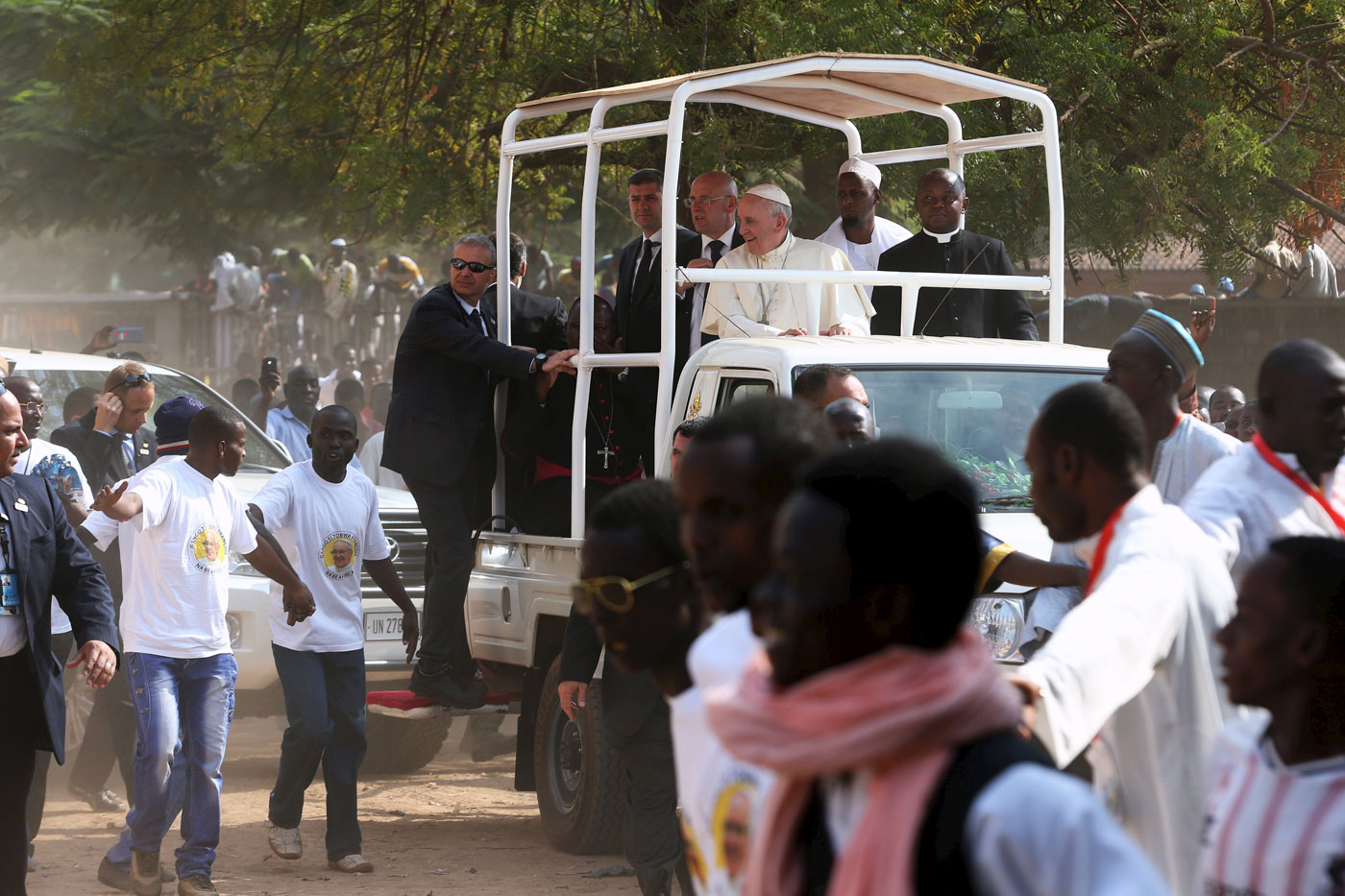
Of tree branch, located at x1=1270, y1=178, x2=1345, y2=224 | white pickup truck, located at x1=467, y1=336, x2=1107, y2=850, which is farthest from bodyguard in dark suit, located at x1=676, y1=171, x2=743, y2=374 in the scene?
tree branch, located at x1=1270, y1=178, x2=1345, y2=224

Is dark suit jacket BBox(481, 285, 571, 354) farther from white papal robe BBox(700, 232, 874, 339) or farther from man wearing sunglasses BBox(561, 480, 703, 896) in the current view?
man wearing sunglasses BBox(561, 480, 703, 896)

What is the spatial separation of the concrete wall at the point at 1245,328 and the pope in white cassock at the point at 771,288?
9.58m

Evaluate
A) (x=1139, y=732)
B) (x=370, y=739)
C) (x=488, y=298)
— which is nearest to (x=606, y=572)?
(x=1139, y=732)

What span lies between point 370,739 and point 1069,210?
5.00 m

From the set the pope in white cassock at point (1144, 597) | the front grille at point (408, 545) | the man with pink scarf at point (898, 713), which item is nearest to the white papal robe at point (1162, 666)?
the pope in white cassock at point (1144, 597)

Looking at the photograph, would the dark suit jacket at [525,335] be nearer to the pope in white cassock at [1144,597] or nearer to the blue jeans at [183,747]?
the blue jeans at [183,747]

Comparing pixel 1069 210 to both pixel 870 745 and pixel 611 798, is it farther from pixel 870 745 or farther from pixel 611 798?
pixel 870 745

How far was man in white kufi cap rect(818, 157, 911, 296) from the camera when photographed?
313 inches

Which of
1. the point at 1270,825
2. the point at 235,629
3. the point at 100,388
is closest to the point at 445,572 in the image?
the point at 235,629

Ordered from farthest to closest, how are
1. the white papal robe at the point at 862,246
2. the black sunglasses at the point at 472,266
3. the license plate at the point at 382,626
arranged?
1. the license plate at the point at 382,626
2. the white papal robe at the point at 862,246
3. the black sunglasses at the point at 472,266

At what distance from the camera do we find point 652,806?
19.4 feet

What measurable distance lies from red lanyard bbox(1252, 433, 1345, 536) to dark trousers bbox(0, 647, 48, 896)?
12.0 feet

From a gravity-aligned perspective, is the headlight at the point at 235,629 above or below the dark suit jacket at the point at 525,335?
below

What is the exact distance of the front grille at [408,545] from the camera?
9.09 metres
